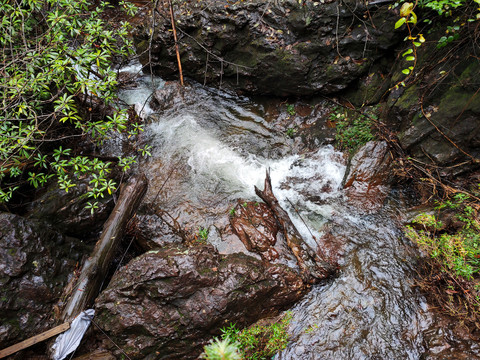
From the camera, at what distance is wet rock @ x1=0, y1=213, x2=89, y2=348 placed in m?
3.42

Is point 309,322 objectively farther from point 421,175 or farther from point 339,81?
point 339,81

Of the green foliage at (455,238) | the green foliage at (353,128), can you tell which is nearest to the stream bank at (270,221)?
the green foliage at (353,128)

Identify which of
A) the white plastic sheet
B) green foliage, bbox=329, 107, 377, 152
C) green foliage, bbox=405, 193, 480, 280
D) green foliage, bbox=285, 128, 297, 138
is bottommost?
the white plastic sheet

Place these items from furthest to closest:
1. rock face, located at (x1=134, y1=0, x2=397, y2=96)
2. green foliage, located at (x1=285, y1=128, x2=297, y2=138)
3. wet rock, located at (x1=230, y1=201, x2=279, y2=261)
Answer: green foliage, located at (x1=285, y1=128, x2=297, y2=138) → rock face, located at (x1=134, y1=0, x2=397, y2=96) → wet rock, located at (x1=230, y1=201, x2=279, y2=261)

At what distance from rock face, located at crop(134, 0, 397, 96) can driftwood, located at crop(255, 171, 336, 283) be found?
3.21m

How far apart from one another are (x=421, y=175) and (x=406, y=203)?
573 millimetres

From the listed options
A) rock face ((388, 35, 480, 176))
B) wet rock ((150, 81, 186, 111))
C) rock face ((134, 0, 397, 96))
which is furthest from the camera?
wet rock ((150, 81, 186, 111))

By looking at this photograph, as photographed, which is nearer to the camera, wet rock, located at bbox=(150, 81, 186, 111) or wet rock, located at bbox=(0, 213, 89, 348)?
wet rock, located at bbox=(0, 213, 89, 348)

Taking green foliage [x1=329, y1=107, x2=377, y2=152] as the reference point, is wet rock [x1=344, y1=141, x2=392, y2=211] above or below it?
below

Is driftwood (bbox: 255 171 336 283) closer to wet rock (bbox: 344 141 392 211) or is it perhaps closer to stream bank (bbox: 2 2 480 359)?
stream bank (bbox: 2 2 480 359)

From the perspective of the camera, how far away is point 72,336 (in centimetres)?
347

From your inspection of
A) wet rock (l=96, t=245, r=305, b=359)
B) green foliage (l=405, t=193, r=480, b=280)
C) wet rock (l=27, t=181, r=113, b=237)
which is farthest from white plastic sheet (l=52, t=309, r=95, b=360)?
green foliage (l=405, t=193, r=480, b=280)

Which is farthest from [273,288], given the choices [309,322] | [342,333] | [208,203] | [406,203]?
[406,203]

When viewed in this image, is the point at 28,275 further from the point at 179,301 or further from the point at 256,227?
the point at 256,227
